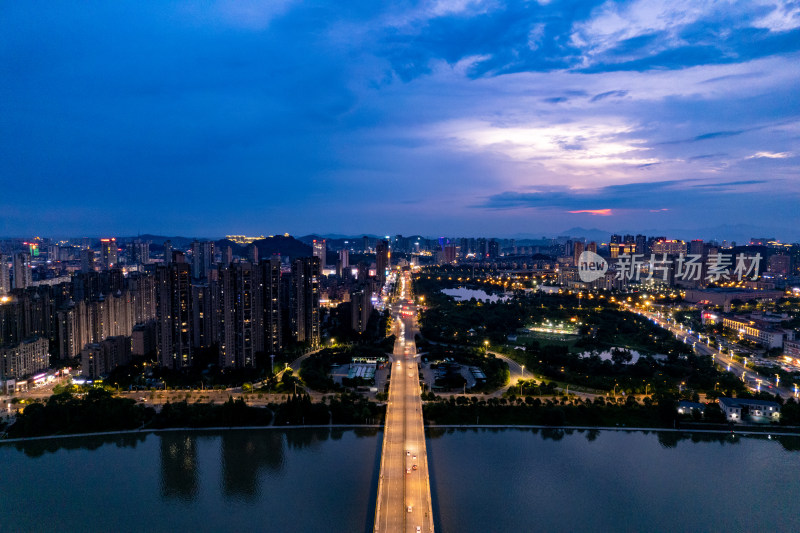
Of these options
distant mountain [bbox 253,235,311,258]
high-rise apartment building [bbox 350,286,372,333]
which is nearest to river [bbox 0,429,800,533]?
high-rise apartment building [bbox 350,286,372,333]

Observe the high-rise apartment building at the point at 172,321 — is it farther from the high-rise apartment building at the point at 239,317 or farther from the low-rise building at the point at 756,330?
the low-rise building at the point at 756,330

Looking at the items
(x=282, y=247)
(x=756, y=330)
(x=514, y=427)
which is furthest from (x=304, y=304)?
(x=282, y=247)

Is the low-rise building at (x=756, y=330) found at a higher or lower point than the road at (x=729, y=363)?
higher

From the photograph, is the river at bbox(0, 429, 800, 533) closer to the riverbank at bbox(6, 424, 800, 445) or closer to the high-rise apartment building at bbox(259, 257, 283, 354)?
the riverbank at bbox(6, 424, 800, 445)

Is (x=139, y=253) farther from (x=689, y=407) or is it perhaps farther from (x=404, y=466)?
(x=689, y=407)

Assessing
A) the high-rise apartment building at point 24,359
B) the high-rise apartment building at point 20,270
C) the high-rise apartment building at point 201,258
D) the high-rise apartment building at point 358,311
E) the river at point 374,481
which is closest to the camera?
the river at point 374,481

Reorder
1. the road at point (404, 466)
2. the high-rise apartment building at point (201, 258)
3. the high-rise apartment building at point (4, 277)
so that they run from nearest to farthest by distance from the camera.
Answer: the road at point (404, 466)
the high-rise apartment building at point (4, 277)
the high-rise apartment building at point (201, 258)

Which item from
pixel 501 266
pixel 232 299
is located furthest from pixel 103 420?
pixel 501 266

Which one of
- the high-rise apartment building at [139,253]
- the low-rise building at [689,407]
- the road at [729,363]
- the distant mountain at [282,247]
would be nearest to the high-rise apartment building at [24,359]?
the low-rise building at [689,407]

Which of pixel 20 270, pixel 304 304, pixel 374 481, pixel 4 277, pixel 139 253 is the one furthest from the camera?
pixel 139 253
